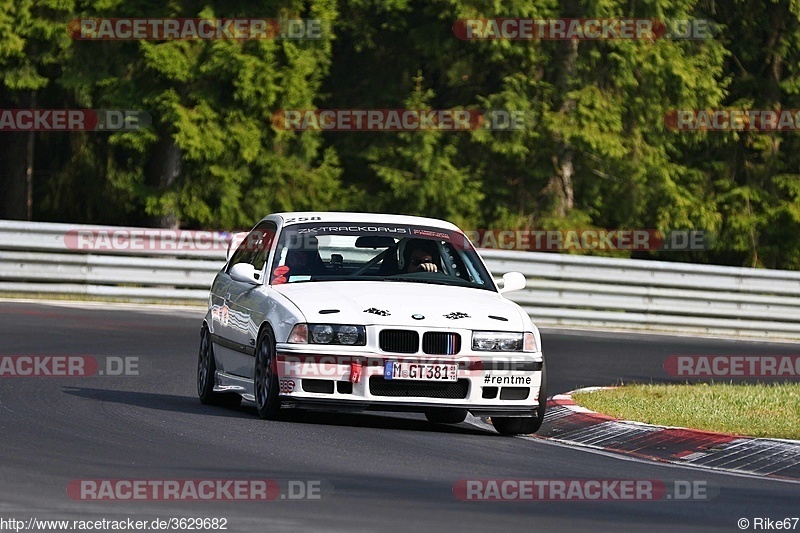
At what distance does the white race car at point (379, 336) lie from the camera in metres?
11.1

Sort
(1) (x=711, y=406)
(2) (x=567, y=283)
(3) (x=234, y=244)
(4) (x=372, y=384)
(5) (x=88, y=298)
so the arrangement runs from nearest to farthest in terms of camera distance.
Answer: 1. (4) (x=372, y=384)
2. (1) (x=711, y=406)
3. (3) (x=234, y=244)
4. (5) (x=88, y=298)
5. (2) (x=567, y=283)

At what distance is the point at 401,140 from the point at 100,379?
16.7 m

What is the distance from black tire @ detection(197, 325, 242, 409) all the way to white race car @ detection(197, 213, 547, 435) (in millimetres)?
248

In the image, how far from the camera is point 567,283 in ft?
80.0

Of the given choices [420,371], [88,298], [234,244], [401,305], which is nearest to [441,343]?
[420,371]

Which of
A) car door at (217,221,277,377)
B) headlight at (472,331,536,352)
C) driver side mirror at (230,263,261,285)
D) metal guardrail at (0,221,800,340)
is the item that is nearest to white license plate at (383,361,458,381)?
headlight at (472,331,536,352)

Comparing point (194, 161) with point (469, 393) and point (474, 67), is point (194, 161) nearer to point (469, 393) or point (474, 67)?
point (474, 67)

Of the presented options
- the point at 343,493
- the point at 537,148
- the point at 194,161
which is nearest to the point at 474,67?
the point at 537,148

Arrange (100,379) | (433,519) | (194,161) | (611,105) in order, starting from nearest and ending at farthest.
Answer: (433,519) → (100,379) → (194,161) → (611,105)

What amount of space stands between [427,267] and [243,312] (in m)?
1.38

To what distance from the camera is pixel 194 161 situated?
28.6 metres

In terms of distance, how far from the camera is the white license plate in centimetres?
1105

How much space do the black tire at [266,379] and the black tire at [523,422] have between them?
1571 millimetres

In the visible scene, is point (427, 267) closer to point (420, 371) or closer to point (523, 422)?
point (523, 422)
